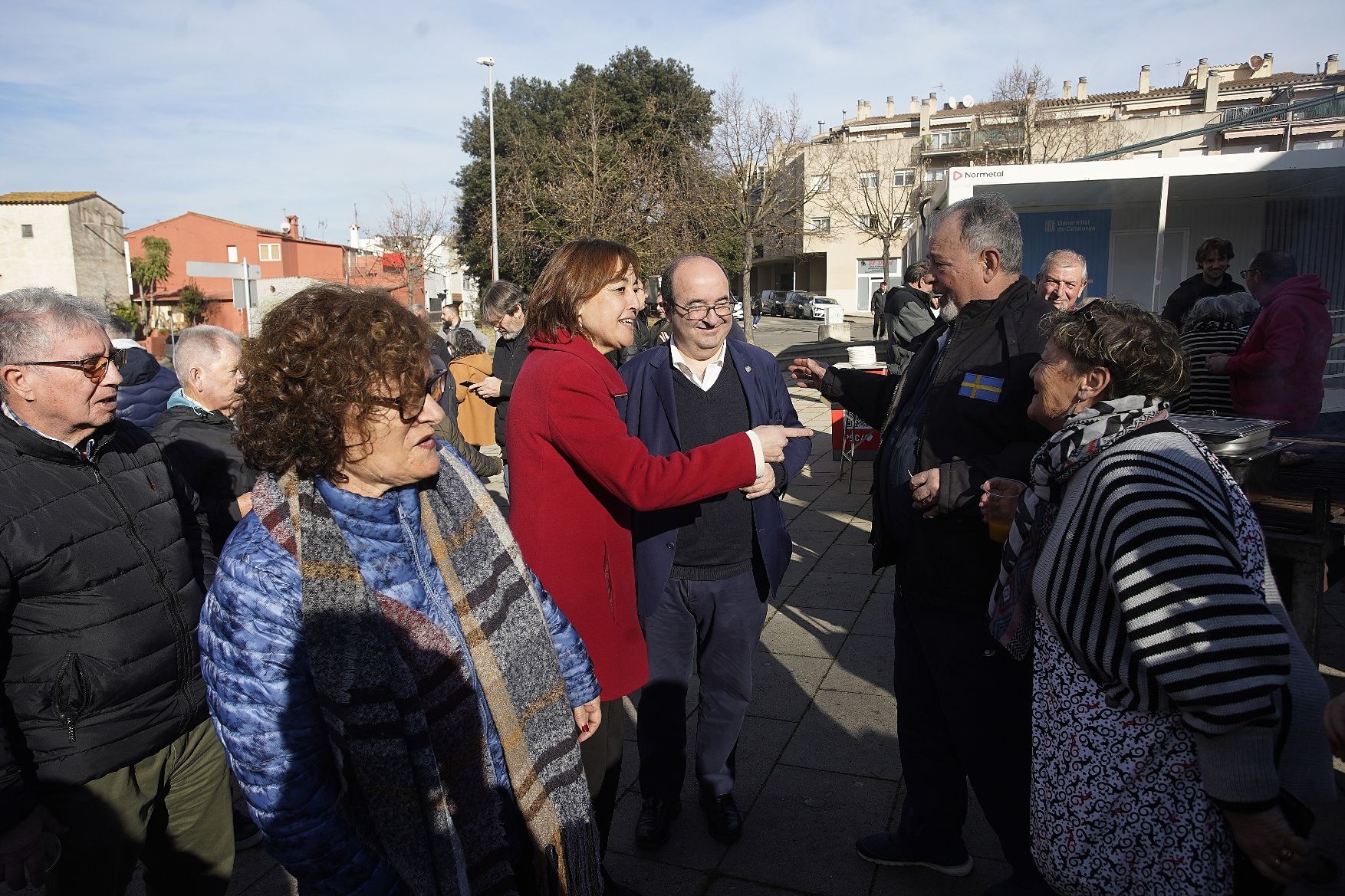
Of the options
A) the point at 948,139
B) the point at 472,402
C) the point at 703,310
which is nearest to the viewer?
the point at 703,310

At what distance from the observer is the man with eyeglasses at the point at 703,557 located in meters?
2.86

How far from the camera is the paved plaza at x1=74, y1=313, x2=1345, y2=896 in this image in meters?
2.75

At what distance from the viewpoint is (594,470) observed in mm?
2219

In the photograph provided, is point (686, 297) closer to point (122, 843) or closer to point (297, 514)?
point (297, 514)

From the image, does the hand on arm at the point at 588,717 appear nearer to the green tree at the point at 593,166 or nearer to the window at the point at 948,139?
the green tree at the point at 593,166

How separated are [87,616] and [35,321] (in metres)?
0.75

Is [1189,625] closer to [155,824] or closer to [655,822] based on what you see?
[655,822]

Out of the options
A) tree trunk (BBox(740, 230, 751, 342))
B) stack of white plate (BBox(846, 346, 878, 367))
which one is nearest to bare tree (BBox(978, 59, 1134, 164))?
tree trunk (BBox(740, 230, 751, 342))

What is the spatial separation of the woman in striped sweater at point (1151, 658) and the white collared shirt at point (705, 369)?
1.27 m

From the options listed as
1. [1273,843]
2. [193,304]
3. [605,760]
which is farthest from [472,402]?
[193,304]

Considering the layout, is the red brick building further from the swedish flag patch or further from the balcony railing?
the swedish flag patch

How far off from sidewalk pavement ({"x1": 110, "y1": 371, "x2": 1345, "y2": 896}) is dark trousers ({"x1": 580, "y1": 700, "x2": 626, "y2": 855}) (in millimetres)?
440

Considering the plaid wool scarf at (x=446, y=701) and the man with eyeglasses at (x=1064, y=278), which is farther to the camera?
the man with eyeglasses at (x=1064, y=278)

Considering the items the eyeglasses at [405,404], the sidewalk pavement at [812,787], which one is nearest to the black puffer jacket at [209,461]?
the sidewalk pavement at [812,787]
